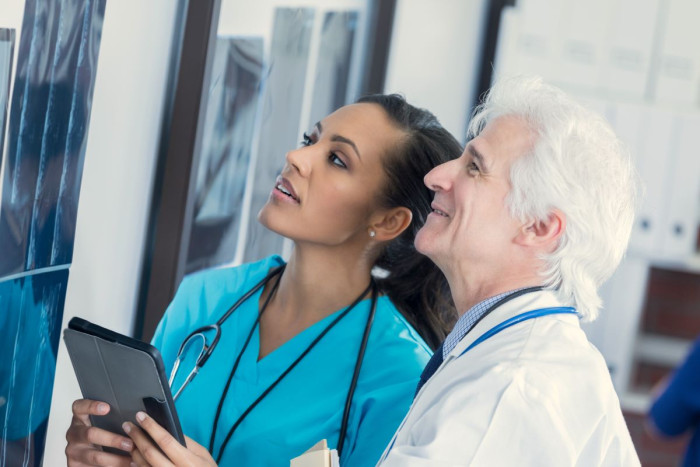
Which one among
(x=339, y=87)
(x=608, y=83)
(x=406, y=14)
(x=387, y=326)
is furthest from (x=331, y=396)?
(x=608, y=83)

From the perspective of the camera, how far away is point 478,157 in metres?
1.09

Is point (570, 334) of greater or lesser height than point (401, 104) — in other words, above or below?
below

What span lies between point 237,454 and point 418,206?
0.46 meters

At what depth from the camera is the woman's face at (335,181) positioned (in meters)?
1.32

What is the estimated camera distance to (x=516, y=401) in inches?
34.9

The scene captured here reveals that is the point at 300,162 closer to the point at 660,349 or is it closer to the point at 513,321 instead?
the point at 513,321

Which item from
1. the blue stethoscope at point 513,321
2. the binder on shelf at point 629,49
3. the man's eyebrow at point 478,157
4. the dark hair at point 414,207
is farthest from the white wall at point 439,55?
the blue stethoscope at point 513,321

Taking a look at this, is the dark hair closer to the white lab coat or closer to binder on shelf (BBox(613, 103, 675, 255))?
the white lab coat

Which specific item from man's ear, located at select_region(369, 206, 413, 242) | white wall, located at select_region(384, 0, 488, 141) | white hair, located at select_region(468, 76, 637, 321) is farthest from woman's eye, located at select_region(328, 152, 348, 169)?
white wall, located at select_region(384, 0, 488, 141)

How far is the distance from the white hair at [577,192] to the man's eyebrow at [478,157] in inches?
1.4

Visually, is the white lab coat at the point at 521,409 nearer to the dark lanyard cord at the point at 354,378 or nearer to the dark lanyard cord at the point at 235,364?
the dark lanyard cord at the point at 354,378

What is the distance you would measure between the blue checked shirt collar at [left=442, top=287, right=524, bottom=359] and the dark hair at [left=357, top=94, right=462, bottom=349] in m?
0.32

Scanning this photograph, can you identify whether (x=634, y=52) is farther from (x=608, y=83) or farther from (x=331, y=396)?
(x=331, y=396)

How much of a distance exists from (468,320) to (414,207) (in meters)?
0.37
